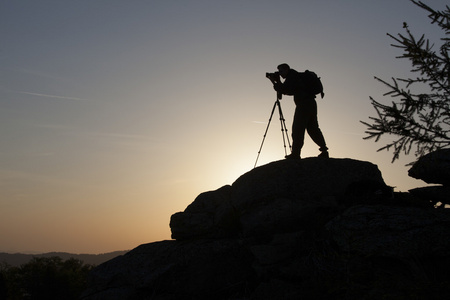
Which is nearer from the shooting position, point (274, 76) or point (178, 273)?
point (178, 273)

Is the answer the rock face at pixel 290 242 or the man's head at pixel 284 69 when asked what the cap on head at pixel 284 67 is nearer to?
the man's head at pixel 284 69

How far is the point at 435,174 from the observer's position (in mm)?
10281

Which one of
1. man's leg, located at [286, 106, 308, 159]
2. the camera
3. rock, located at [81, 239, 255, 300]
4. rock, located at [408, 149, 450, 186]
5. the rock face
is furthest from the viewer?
the camera

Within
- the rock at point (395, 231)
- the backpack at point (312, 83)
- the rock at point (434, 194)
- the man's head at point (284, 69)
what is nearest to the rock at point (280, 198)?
the rock at point (434, 194)

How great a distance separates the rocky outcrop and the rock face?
2.71 feet

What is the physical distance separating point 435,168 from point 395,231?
3.44 meters

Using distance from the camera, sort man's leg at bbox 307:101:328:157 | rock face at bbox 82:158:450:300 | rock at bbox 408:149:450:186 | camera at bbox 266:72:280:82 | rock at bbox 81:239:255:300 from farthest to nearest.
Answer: camera at bbox 266:72:280:82, man's leg at bbox 307:101:328:157, rock at bbox 408:149:450:186, rock at bbox 81:239:255:300, rock face at bbox 82:158:450:300

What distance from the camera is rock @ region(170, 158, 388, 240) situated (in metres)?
10.2

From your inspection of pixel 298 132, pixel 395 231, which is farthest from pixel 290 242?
pixel 298 132

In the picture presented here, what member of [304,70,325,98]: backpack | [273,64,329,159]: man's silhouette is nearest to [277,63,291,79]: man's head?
[273,64,329,159]: man's silhouette

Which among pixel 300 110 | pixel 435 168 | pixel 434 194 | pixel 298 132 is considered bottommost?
pixel 434 194

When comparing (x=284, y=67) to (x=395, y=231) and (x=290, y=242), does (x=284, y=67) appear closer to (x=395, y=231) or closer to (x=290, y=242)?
(x=290, y=242)

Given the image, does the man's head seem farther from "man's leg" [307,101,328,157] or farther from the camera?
"man's leg" [307,101,328,157]

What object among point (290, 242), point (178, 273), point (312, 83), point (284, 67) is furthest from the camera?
point (284, 67)
